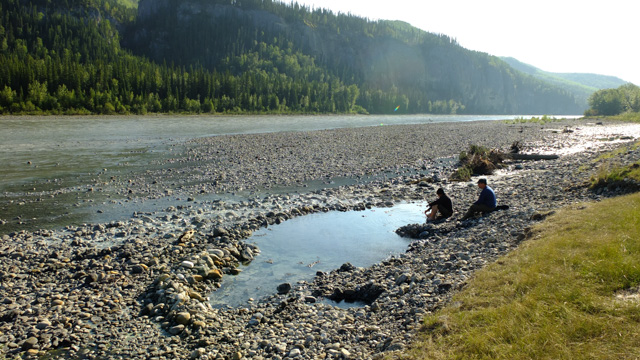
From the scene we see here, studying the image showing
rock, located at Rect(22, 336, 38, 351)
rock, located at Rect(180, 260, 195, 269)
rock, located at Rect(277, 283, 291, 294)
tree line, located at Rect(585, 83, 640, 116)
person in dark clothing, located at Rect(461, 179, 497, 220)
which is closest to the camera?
rock, located at Rect(22, 336, 38, 351)

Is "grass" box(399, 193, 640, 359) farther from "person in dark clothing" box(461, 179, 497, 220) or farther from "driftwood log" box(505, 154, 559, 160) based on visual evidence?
"driftwood log" box(505, 154, 559, 160)

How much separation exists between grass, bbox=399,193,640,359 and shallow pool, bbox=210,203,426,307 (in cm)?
531

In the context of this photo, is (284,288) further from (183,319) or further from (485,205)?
(485,205)

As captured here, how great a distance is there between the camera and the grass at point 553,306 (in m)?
5.87

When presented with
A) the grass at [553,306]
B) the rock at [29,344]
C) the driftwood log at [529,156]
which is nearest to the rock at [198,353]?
the rock at [29,344]

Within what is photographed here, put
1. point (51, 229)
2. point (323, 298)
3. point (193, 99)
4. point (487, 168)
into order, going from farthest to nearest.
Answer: point (193, 99), point (487, 168), point (51, 229), point (323, 298)

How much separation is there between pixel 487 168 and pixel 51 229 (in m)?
27.7

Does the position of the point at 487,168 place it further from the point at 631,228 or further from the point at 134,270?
the point at 134,270

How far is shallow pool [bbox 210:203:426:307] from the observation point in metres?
11.8

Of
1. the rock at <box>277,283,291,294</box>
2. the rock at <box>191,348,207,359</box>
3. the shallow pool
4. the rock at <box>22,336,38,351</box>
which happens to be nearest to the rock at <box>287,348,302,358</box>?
the rock at <box>191,348,207,359</box>

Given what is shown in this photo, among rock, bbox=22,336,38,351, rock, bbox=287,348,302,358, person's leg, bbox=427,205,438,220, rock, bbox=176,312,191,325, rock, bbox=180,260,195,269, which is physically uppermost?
person's leg, bbox=427,205,438,220

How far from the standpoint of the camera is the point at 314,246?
1522 cm

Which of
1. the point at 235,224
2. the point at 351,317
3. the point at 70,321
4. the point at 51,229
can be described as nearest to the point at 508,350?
the point at 351,317

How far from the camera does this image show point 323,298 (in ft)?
35.3
